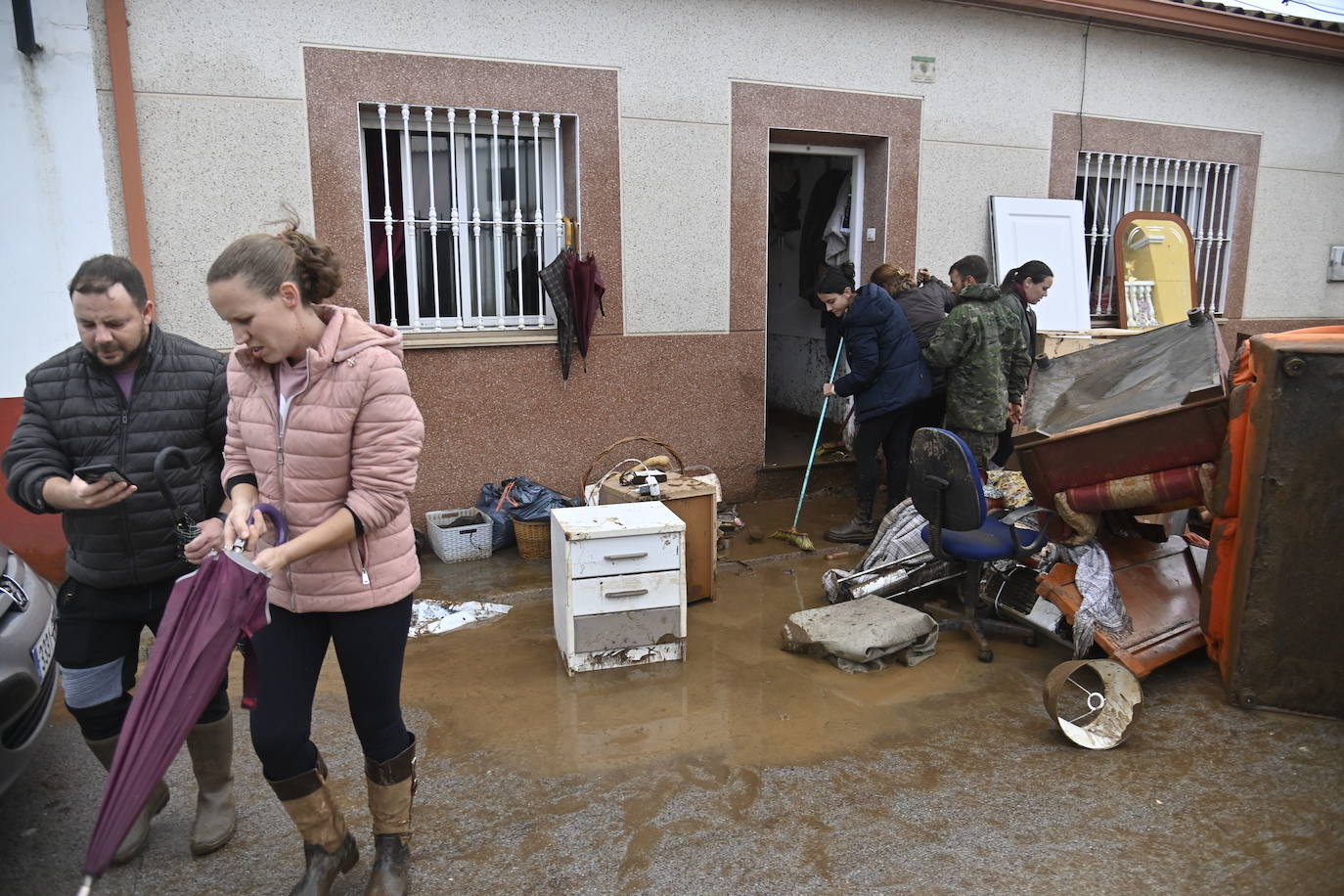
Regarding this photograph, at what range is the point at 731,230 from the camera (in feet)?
22.0

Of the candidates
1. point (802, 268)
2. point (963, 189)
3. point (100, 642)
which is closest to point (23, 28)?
point (100, 642)

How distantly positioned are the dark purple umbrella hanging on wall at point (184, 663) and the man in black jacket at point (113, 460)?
14.5 inches

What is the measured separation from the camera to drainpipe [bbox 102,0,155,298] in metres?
4.97

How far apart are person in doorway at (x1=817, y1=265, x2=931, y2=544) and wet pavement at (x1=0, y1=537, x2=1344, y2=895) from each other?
A: 6.86 ft

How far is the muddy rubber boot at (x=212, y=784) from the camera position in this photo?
9.61ft

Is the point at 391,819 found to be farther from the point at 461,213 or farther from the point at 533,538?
the point at 461,213

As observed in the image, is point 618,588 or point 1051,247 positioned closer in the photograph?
point 618,588

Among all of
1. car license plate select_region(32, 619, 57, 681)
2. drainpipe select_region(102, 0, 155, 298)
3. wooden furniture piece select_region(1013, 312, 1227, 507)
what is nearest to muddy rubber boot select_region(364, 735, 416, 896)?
car license plate select_region(32, 619, 57, 681)

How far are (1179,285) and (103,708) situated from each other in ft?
28.5

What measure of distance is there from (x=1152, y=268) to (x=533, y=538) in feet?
20.1

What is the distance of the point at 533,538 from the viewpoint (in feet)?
19.0

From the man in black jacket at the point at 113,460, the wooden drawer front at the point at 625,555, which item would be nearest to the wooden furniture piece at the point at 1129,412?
the wooden drawer front at the point at 625,555

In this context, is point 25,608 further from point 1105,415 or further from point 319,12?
point 1105,415

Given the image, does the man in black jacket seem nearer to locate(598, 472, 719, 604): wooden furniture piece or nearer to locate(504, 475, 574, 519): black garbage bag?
locate(598, 472, 719, 604): wooden furniture piece
